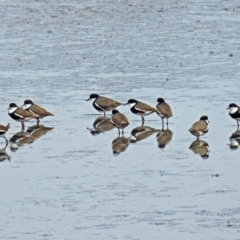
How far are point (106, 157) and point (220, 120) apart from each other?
420cm

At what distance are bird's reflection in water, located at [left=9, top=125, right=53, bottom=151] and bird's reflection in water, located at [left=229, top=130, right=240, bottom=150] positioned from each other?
154 inches

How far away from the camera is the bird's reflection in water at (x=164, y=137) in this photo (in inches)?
817

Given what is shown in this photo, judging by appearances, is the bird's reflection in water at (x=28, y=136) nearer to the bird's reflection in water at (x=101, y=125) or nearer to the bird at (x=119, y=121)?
the bird's reflection in water at (x=101, y=125)

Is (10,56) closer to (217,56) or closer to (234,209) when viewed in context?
(217,56)

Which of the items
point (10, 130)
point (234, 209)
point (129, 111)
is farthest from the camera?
point (129, 111)

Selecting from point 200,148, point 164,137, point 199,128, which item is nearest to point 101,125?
point 164,137

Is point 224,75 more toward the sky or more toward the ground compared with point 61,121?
more toward the sky

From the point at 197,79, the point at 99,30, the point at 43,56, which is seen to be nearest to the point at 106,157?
the point at 197,79

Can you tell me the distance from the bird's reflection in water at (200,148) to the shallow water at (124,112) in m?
0.12

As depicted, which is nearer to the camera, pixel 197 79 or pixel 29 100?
pixel 29 100

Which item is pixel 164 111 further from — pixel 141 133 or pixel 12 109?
pixel 12 109

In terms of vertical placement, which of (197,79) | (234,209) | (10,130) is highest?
(197,79)

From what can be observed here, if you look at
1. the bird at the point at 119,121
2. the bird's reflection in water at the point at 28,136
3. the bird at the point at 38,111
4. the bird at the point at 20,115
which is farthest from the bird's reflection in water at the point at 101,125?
the bird at the point at 20,115

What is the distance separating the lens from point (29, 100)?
23.6m
